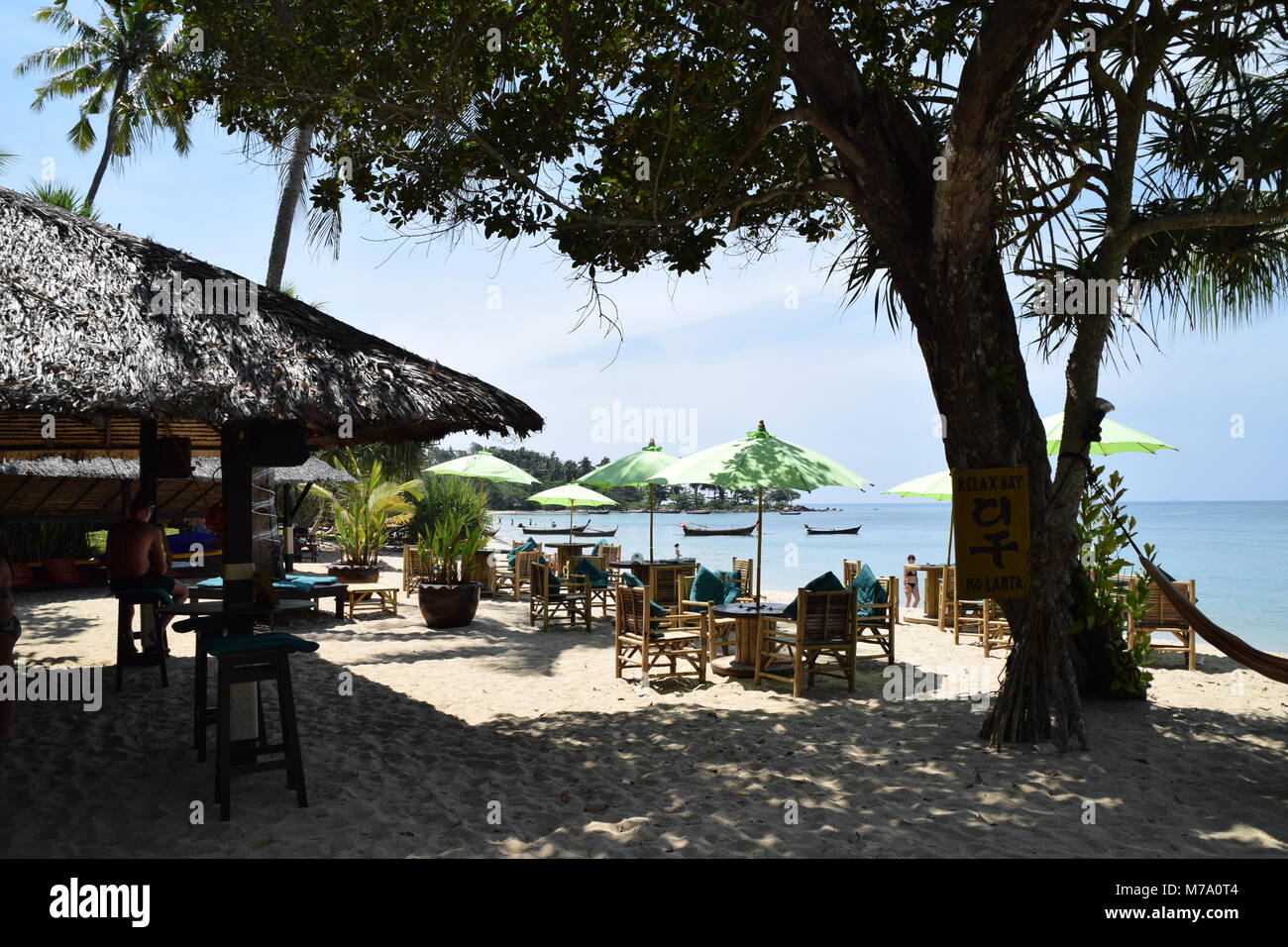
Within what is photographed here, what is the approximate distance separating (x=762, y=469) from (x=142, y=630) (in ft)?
20.1

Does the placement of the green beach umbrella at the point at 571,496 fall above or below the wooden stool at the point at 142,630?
above

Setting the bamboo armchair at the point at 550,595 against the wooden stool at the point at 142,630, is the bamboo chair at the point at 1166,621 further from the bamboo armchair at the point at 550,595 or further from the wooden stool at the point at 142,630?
the wooden stool at the point at 142,630

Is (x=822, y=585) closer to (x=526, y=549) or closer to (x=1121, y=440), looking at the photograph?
(x=1121, y=440)

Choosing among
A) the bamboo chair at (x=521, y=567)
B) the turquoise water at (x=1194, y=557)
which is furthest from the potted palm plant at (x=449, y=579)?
the turquoise water at (x=1194, y=557)

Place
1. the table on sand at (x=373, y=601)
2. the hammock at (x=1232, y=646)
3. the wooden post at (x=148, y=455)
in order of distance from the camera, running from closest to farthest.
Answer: the hammock at (x=1232, y=646)
the wooden post at (x=148, y=455)
the table on sand at (x=373, y=601)

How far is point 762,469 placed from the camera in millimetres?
8406

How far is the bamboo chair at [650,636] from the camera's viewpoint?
24.5ft

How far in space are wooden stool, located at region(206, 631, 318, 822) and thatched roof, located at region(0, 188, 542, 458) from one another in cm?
131

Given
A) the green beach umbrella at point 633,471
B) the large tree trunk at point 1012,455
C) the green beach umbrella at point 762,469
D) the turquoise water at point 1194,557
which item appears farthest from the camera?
the turquoise water at point 1194,557

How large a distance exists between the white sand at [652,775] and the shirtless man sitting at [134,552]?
2.99 feet

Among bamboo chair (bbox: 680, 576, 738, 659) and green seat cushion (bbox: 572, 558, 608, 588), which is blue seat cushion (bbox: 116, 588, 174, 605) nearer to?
bamboo chair (bbox: 680, 576, 738, 659)

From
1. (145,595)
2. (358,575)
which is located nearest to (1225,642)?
(145,595)
